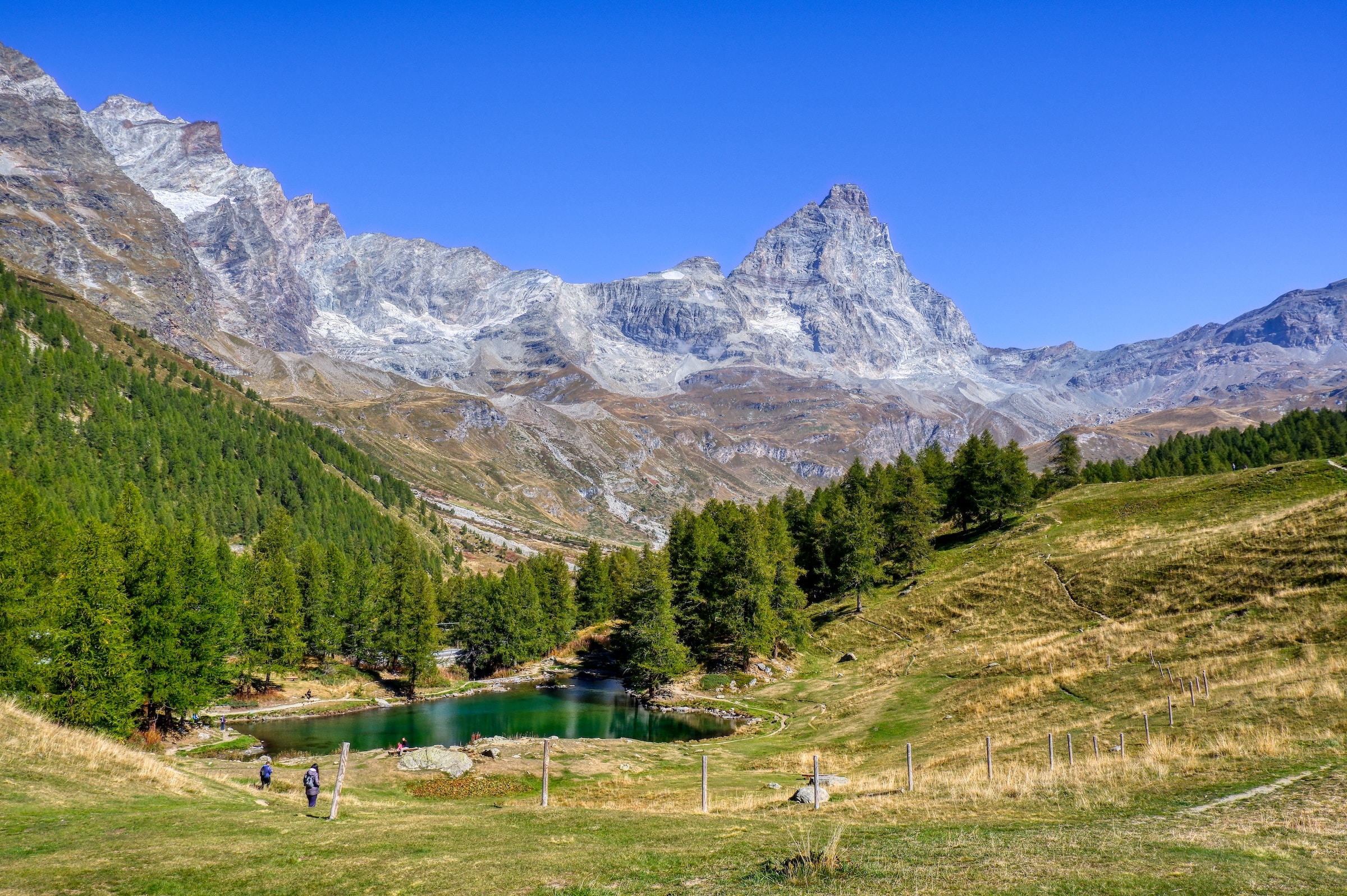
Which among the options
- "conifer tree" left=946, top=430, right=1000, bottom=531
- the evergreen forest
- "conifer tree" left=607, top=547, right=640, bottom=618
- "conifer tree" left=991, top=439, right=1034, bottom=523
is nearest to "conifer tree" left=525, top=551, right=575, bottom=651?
"conifer tree" left=607, top=547, right=640, bottom=618

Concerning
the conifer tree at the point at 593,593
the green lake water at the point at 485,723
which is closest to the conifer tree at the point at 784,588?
the green lake water at the point at 485,723

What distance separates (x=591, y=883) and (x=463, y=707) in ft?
246

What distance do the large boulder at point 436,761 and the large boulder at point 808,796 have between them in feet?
73.1

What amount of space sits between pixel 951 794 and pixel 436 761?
31.4 meters

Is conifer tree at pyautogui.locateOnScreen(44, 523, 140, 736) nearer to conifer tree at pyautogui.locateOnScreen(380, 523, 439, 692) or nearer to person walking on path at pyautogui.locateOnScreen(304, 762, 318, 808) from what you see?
person walking on path at pyautogui.locateOnScreen(304, 762, 318, 808)

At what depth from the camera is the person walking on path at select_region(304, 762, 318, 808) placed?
28.7 m

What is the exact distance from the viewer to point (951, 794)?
2706cm

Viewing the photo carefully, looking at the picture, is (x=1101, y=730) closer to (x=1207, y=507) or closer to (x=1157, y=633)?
(x=1157, y=633)

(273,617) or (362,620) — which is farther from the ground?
(273,617)

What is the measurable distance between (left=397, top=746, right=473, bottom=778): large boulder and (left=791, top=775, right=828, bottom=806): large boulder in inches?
877

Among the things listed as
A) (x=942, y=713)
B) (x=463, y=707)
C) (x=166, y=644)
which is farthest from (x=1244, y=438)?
(x=166, y=644)

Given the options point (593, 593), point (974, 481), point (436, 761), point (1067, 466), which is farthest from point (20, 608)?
point (1067, 466)

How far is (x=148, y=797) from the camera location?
26453 millimetres

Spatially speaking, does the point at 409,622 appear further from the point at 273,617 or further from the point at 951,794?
the point at 951,794
